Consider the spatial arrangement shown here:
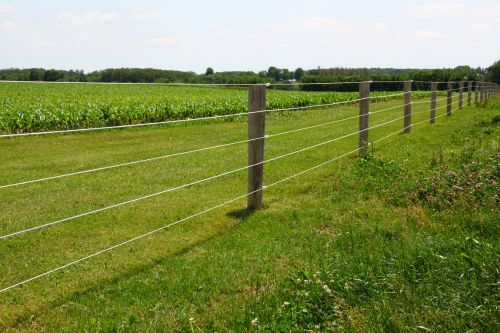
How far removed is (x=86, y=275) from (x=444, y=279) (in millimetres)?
3261

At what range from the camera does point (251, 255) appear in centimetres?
524

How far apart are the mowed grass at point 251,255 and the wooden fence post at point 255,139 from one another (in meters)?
0.27

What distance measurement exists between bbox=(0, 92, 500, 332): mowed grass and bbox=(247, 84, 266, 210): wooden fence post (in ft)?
0.87

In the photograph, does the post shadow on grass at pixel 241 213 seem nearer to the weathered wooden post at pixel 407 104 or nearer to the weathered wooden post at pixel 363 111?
the weathered wooden post at pixel 363 111

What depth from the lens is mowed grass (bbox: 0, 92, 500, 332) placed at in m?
3.56

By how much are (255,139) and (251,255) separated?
197 centimetres

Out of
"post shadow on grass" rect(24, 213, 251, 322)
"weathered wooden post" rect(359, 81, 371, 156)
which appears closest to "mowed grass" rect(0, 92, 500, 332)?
"post shadow on grass" rect(24, 213, 251, 322)

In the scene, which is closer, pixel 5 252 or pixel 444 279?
pixel 444 279

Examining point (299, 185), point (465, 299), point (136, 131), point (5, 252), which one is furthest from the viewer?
point (136, 131)

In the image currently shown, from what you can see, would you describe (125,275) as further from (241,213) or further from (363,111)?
(363,111)

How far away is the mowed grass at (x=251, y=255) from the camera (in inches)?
140

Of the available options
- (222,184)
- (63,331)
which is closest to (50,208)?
(222,184)

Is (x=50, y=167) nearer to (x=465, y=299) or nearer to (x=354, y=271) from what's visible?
(x=354, y=271)

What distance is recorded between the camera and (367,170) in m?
8.55
